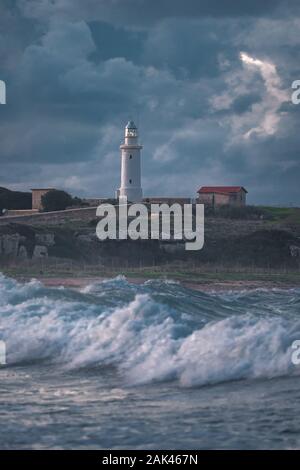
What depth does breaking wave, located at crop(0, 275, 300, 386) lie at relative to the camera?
13367 millimetres

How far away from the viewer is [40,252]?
147 feet

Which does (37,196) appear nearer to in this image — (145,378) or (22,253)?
(22,253)

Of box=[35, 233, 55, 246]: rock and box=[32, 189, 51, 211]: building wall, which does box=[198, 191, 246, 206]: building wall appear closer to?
box=[32, 189, 51, 211]: building wall

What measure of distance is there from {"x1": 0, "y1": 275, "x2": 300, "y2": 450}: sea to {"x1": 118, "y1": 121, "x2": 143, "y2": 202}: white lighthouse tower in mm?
55643

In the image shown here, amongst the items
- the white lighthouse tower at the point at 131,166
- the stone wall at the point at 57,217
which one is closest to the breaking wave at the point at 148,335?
the stone wall at the point at 57,217

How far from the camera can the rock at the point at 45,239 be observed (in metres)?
45.9

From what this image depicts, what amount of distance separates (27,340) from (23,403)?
5.04 m

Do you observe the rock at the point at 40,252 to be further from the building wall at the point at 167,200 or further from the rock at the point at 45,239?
the building wall at the point at 167,200

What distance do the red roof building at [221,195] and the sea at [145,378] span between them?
56.8 meters

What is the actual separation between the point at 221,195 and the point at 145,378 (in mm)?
65958

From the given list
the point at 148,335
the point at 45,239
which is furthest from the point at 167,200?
the point at 148,335

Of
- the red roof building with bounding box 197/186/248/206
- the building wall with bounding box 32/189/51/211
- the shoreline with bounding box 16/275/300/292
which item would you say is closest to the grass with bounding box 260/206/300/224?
the red roof building with bounding box 197/186/248/206
